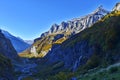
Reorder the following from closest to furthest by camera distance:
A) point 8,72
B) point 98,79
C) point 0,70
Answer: point 98,79 < point 0,70 < point 8,72

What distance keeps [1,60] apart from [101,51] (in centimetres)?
→ 3294

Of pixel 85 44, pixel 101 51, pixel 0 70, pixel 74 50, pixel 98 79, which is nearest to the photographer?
pixel 98 79

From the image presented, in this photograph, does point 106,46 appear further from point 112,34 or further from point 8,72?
point 8,72

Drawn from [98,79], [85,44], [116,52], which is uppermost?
[85,44]

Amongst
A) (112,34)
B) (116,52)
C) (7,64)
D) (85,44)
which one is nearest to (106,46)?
(112,34)

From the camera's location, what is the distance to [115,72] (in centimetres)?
3156

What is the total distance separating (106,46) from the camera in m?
90.6

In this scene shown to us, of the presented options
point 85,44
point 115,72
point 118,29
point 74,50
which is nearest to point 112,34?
point 118,29

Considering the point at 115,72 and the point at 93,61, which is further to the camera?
the point at 93,61

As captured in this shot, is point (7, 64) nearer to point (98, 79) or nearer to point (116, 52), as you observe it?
point (116, 52)

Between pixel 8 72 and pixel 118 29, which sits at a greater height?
pixel 118 29

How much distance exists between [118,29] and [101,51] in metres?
11.0

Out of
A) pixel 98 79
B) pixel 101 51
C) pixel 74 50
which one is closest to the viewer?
pixel 98 79

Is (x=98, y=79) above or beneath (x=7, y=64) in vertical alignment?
beneath
